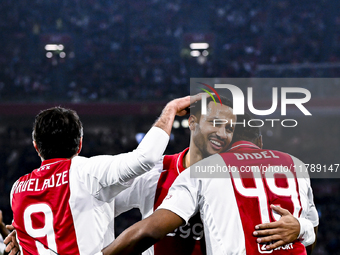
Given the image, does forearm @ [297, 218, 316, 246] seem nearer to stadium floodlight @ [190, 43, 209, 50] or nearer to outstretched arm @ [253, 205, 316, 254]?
outstretched arm @ [253, 205, 316, 254]

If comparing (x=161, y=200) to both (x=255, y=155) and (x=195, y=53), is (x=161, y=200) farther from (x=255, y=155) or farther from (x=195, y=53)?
(x=195, y=53)

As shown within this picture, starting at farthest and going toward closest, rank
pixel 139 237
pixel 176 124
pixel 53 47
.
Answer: pixel 53 47, pixel 176 124, pixel 139 237

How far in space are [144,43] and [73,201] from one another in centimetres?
1360

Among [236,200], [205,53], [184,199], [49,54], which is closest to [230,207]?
[236,200]

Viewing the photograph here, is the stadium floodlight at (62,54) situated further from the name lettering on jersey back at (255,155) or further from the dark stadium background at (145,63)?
the name lettering on jersey back at (255,155)

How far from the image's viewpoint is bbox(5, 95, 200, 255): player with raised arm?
1.67 meters

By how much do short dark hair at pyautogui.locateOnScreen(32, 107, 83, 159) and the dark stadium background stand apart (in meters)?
6.80

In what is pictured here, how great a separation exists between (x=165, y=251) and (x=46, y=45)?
1383cm

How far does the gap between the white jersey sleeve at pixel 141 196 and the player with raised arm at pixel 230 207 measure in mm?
401

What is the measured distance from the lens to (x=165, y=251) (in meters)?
2.03

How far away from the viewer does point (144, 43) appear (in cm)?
1475

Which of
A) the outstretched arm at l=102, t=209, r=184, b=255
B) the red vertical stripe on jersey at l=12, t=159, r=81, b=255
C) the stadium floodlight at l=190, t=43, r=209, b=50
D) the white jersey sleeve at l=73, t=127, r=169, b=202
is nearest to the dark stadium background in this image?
the stadium floodlight at l=190, t=43, r=209, b=50

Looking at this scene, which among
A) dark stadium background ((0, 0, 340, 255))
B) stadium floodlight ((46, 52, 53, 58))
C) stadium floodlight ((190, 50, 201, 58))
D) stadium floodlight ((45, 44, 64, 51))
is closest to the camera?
dark stadium background ((0, 0, 340, 255))

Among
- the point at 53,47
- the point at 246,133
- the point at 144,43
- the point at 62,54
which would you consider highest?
the point at 144,43
